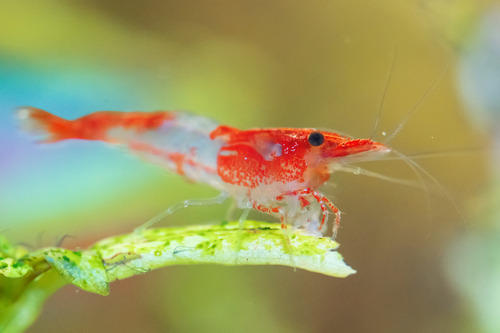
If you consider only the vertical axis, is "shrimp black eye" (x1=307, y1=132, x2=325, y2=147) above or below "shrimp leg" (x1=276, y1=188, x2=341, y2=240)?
above

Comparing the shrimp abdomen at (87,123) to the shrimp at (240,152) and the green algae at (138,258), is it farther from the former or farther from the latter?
the green algae at (138,258)

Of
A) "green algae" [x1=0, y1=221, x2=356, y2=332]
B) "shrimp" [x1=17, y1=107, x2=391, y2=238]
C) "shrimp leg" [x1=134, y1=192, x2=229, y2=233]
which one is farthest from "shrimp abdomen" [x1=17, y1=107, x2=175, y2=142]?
"green algae" [x1=0, y1=221, x2=356, y2=332]

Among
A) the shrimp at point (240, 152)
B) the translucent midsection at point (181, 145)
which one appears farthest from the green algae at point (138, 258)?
the translucent midsection at point (181, 145)

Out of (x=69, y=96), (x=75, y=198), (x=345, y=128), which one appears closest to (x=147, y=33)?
(x=69, y=96)

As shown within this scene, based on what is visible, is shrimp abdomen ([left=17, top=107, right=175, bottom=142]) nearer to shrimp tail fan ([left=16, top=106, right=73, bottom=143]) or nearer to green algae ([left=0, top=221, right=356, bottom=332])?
shrimp tail fan ([left=16, top=106, right=73, bottom=143])

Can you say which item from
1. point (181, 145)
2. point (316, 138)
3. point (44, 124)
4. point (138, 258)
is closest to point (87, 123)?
point (44, 124)

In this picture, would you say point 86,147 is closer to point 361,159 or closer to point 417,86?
point 361,159
